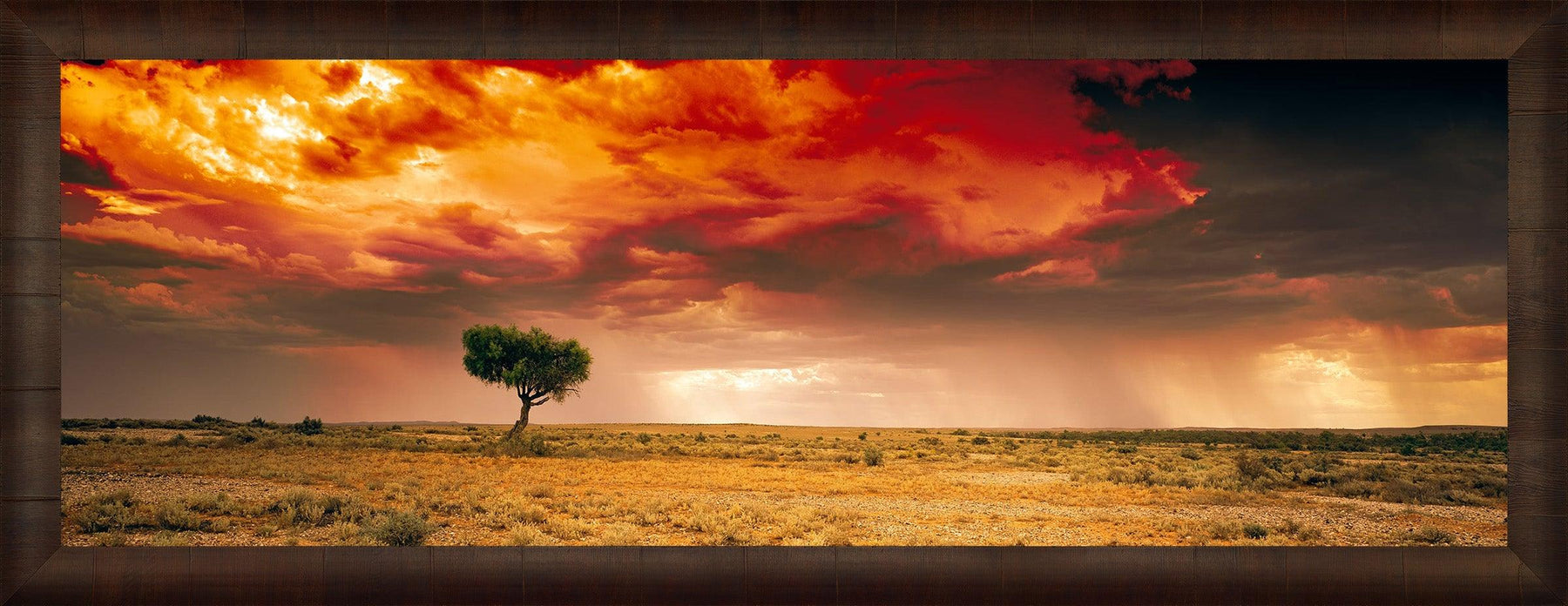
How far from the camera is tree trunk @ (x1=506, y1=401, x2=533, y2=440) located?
23.8 meters

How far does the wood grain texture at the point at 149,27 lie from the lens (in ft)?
28.9

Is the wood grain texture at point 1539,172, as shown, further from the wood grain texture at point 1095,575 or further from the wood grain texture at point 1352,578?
the wood grain texture at point 1095,575

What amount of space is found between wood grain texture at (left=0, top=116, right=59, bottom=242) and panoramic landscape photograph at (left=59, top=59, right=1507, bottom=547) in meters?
6.35

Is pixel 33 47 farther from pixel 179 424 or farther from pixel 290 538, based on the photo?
pixel 179 424

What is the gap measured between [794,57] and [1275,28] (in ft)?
15.4

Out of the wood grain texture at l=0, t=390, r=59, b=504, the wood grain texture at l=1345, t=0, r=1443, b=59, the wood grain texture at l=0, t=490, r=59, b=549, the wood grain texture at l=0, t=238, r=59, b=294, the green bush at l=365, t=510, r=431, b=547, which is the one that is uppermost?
the wood grain texture at l=1345, t=0, r=1443, b=59

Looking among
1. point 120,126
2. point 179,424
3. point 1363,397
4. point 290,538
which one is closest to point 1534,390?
point 1363,397

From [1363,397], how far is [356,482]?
63.2 ft

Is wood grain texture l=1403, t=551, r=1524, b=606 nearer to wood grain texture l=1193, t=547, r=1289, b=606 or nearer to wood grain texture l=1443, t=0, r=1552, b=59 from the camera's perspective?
wood grain texture l=1193, t=547, r=1289, b=606

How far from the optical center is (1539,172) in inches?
345

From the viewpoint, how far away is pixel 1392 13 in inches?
348

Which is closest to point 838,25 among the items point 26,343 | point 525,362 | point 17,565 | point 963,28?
point 963,28

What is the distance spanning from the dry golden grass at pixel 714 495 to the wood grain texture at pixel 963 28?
301 inches

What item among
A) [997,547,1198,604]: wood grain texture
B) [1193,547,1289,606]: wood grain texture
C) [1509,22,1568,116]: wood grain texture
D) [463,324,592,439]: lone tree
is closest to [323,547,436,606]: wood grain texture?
[997,547,1198,604]: wood grain texture
